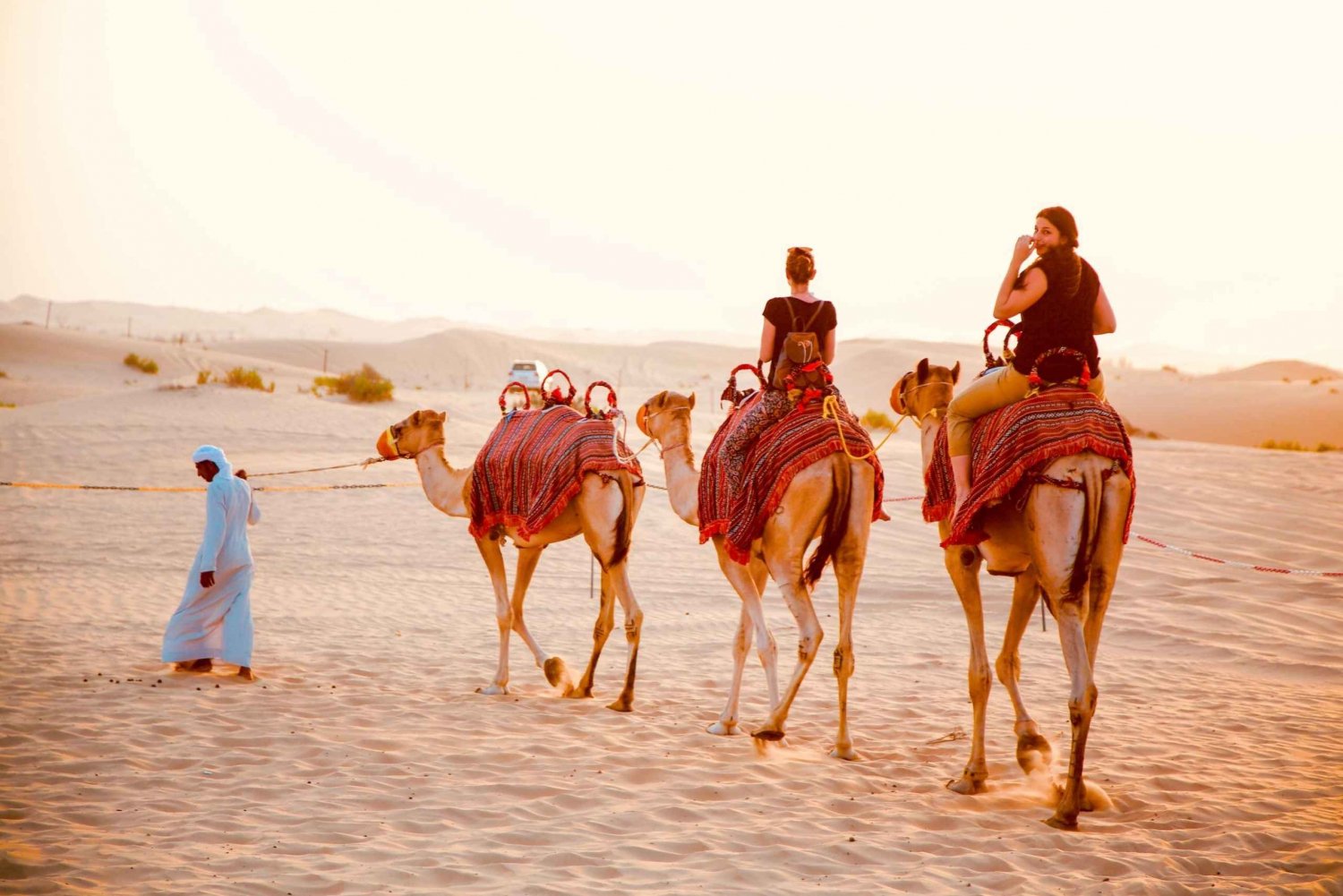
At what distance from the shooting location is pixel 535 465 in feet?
29.8

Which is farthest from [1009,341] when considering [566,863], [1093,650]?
[566,863]

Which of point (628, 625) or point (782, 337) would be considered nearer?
point (782, 337)

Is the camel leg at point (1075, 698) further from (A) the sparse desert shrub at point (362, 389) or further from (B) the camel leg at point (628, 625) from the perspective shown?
(A) the sparse desert shrub at point (362, 389)

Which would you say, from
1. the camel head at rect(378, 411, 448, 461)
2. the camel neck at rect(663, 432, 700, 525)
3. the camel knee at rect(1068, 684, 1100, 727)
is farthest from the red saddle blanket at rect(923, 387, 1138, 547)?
the camel head at rect(378, 411, 448, 461)

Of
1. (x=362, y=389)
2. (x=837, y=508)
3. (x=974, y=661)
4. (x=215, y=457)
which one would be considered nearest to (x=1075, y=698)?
(x=974, y=661)

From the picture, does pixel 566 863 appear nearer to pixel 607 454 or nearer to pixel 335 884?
pixel 335 884

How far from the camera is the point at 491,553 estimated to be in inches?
373

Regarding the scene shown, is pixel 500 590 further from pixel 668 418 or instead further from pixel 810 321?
pixel 810 321

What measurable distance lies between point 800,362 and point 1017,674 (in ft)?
7.70

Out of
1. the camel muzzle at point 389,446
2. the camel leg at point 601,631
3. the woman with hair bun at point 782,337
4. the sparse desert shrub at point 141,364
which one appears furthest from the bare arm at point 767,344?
the sparse desert shrub at point 141,364

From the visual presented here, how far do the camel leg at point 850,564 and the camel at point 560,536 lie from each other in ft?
5.65

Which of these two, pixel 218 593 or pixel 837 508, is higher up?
pixel 837 508

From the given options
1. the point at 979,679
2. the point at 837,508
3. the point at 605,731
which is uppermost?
the point at 837,508

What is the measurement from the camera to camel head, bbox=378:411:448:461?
401 inches
